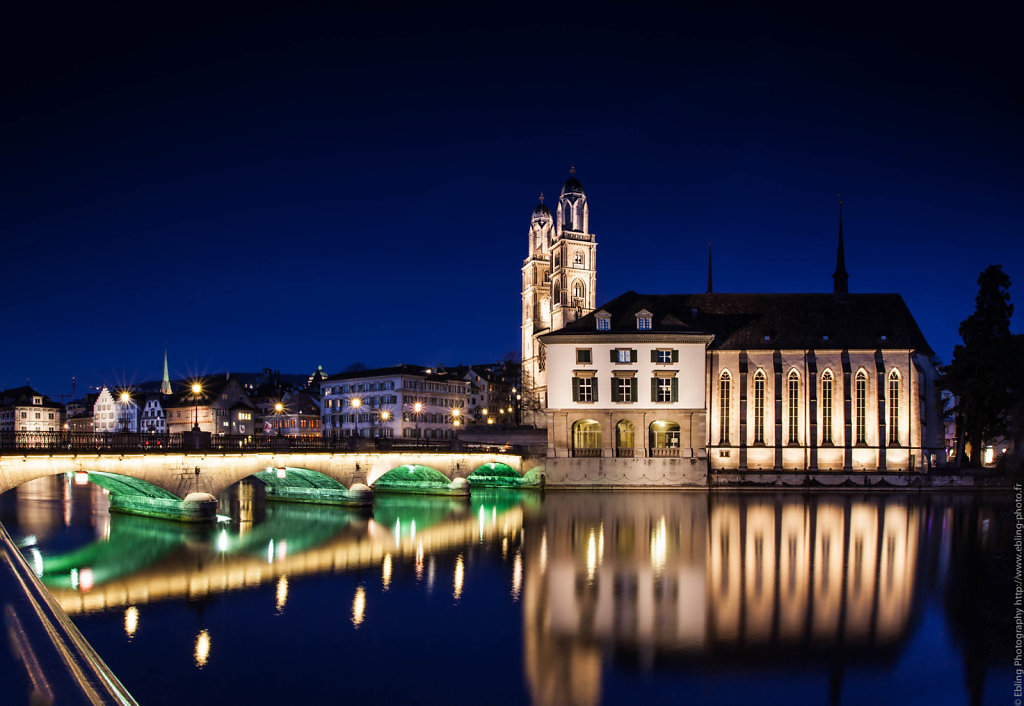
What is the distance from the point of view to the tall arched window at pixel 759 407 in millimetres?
64875

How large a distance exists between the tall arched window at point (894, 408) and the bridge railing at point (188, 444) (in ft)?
103

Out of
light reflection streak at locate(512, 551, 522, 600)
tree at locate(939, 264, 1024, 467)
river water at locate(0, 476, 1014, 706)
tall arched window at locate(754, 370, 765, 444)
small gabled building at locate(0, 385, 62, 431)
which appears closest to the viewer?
river water at locate(0, 476, 1014, 706)

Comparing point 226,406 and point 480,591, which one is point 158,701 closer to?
point 480,591

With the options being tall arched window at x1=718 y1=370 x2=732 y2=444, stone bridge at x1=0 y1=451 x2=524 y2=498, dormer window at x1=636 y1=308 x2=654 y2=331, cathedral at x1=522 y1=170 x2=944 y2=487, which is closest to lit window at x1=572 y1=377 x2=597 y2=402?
cathedral at x1=522 y1=170 x2=944 y2=487

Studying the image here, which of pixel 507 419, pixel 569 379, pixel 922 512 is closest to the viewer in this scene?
pixel 922 512

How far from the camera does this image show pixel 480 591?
86.1ft

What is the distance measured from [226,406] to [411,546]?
9572cm

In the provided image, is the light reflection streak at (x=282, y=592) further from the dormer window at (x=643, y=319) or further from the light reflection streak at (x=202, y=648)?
the dormer window at (x=643, y=319)

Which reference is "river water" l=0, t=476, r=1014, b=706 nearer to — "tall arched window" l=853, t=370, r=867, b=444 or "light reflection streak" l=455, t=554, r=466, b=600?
"light reflection streak" l=455, t=554, r=466, b=600

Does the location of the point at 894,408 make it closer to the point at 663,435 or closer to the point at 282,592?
the point at 663,435

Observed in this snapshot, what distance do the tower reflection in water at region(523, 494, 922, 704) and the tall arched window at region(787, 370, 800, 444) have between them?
62.0ft

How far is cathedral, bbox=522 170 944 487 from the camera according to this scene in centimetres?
6191

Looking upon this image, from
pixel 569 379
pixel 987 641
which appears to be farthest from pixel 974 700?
pixel 569 379

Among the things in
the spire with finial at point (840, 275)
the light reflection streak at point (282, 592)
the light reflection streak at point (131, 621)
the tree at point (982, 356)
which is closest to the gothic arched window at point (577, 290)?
the spire with finial at point (840, 275)
